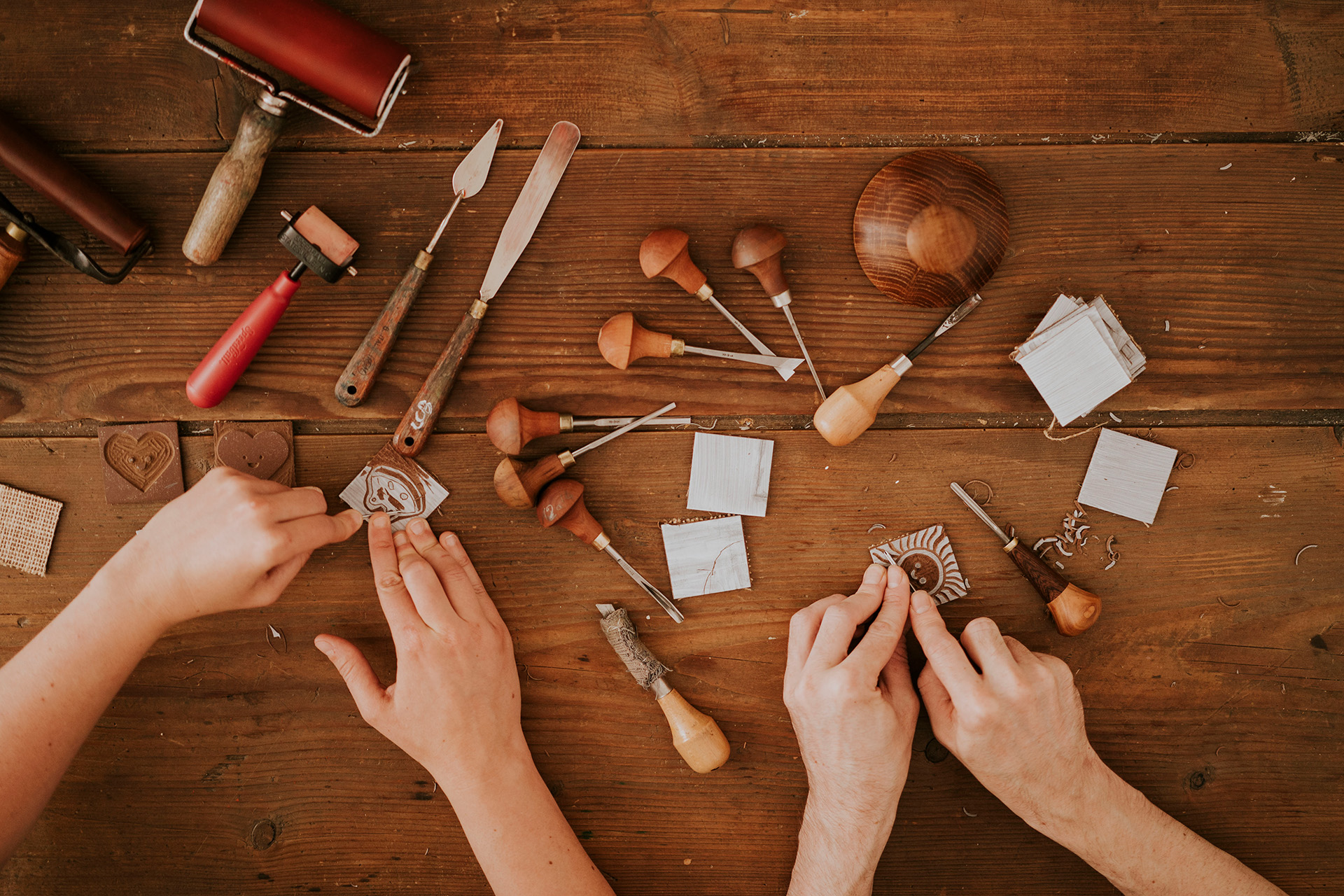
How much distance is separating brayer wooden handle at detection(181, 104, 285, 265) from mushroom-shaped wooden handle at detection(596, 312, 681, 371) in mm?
569

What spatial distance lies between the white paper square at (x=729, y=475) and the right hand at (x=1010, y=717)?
31 cm

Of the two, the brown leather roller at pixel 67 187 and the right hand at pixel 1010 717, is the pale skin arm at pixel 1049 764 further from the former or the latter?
the brown leather roller at pixel 67 187

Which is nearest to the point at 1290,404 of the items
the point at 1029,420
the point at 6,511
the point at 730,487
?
the point at 1029,420

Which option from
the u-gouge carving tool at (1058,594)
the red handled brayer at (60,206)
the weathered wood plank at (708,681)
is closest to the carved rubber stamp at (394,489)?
the weathered wood plank at (708,681)

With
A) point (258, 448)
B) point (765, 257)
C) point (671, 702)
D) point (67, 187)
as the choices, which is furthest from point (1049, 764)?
point (67, 187)

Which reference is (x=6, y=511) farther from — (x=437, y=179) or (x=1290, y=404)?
(x=1290, y=404)

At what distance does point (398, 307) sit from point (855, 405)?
719mm

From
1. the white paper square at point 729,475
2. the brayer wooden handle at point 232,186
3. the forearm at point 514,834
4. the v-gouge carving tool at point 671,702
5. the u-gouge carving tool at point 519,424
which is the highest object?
the brayer wooden handle at point 232,186

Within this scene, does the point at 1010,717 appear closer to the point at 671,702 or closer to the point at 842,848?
the point at 842,848

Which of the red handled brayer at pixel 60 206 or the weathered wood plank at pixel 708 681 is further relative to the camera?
the weathered wood plank at pixel 708 681

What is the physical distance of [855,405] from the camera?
1078 mm

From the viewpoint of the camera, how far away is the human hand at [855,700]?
1.06 meters

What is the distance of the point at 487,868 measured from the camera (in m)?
1.09

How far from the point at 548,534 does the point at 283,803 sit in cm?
64
